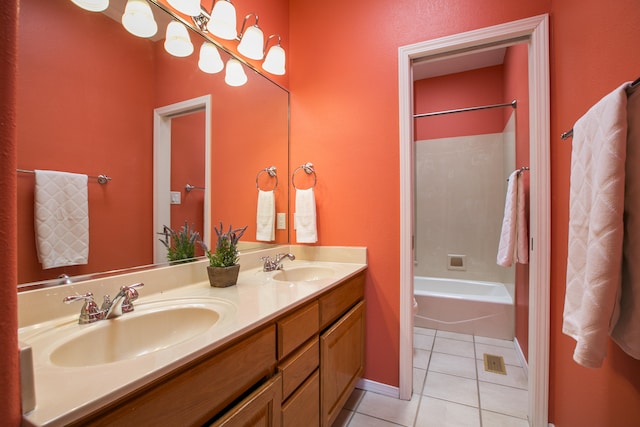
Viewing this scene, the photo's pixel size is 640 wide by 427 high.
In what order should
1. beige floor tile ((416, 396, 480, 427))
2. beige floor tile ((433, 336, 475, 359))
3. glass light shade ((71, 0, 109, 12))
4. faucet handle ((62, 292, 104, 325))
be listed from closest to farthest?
faucet handle ((62, 292, 104, 325)), glass light shade ((71, 0, 109, 12)), beige floor tile ((416, 396, 480, 427)), beige floor tile ((433, 336, 475, 359))

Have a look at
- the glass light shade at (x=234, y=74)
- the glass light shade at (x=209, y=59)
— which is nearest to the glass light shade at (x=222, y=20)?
the glass light shade at (x=209, y=59)

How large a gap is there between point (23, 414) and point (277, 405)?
2.15ft

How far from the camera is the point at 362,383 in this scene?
1.75m

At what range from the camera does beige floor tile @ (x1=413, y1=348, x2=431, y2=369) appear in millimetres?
2002

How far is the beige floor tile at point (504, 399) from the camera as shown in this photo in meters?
1.55

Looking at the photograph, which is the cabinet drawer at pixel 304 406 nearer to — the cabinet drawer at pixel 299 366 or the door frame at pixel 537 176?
the cabinet drawer at pixel 299 366

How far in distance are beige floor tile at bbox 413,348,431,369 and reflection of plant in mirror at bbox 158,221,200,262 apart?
1730 mm

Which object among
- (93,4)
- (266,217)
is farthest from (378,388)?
(93,4)

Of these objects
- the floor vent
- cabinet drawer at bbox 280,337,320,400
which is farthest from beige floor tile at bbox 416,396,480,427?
cabinet drawer at bbox 280,337,320,400

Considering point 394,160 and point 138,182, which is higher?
point 394,160

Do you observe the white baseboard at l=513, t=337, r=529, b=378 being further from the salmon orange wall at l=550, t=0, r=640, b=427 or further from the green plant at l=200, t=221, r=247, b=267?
the green plant at l=200, t=221, r=247, b=267

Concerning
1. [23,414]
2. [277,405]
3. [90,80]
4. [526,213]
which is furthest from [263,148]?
[526,213]

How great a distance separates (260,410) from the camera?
0.83 m

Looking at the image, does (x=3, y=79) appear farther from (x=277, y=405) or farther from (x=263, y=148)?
(x=263, y=148)
